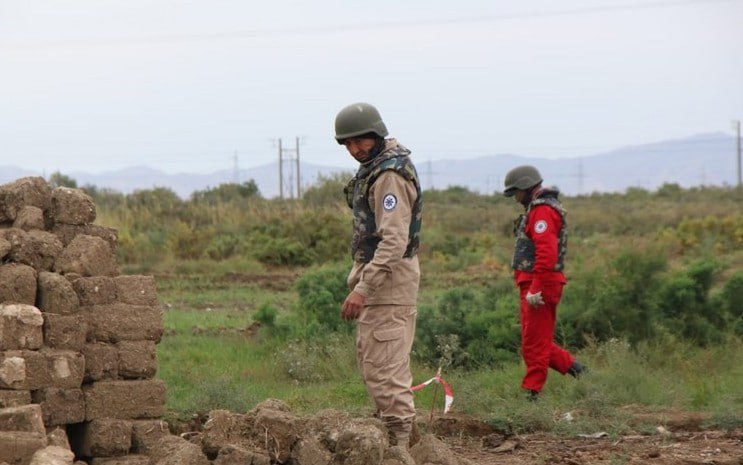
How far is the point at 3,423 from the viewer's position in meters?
6.50

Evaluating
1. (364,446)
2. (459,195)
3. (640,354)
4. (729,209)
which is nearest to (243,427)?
(364,446)

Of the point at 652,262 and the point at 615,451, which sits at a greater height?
the point at 652,262

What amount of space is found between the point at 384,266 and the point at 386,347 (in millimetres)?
536

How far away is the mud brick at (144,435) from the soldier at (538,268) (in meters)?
3.59

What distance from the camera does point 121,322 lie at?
303 inches

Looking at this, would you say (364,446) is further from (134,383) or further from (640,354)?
(640,354)

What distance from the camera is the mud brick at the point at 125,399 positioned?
7.50m

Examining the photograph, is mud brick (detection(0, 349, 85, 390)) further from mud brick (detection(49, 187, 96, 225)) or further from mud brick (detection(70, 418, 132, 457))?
mud brick (detection(49, 187, 96, 225))

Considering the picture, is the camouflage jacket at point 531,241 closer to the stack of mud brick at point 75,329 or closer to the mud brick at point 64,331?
the stack of mud brick at point 75,329

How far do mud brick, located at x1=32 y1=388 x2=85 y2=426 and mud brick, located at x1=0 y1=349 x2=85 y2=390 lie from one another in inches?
1.6

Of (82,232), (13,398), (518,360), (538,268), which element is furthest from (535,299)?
(13,398)

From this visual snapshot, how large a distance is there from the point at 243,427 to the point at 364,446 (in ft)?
2.64

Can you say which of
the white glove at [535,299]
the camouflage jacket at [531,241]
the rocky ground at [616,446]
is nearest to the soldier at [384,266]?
the rocky ground at [616,446]

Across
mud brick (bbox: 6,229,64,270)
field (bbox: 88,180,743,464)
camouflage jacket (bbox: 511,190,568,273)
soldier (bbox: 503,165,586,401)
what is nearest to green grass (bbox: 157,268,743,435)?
field (bbox: 88,180,743,464)
